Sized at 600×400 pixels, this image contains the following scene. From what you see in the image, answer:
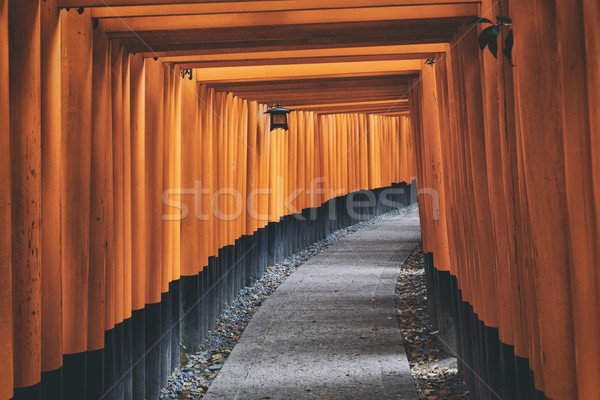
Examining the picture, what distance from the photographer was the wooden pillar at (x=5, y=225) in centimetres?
295

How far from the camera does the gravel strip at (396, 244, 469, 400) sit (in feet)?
19.9

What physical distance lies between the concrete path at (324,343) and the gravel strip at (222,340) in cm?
27

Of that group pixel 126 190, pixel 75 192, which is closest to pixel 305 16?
pixel 126 190

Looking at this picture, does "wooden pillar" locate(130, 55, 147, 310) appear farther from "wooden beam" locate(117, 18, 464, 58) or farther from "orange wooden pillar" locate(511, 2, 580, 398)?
"orange wooden pillar" locate(511, 2, 580, 398)

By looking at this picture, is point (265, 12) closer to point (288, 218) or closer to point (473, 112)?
point (473, 112)

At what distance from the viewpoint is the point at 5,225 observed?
3004 millimetres

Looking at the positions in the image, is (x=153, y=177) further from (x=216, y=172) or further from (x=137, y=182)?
(x=216, y=172)

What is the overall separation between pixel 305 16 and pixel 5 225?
9.45 feet

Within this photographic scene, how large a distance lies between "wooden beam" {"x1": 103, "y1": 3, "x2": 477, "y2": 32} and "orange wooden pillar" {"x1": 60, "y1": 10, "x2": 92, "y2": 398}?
0.71m

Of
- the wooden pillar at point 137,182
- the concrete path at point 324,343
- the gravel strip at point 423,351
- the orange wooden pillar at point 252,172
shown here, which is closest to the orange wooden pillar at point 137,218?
the wooden pillar at point 137,182

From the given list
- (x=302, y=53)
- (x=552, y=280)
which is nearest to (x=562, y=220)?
(x=552, y=280)

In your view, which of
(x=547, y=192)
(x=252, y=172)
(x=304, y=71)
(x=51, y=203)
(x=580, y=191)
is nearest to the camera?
(x=580, y=191)

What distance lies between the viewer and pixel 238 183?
10.7 metres

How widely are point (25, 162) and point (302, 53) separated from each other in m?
3.91
